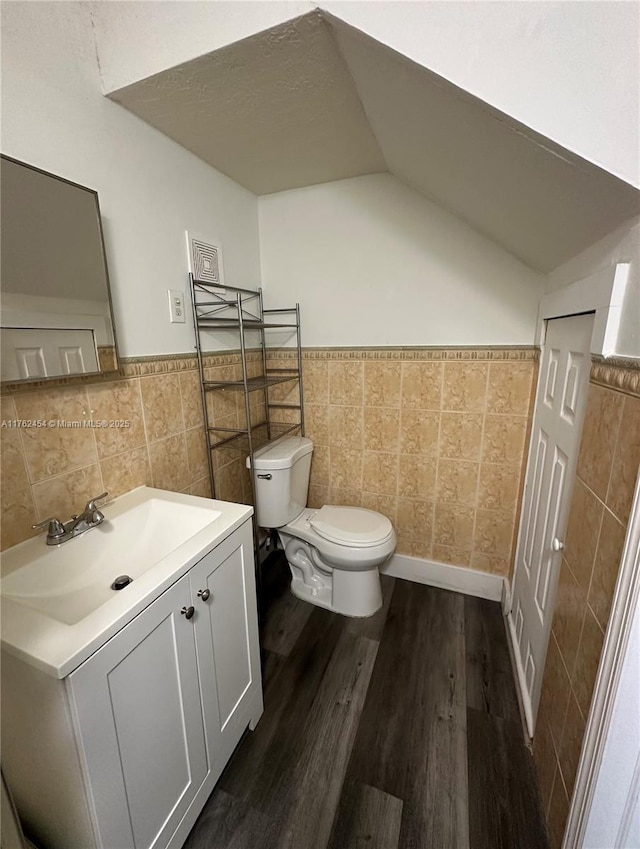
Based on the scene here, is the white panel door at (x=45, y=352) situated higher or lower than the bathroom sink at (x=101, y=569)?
higher

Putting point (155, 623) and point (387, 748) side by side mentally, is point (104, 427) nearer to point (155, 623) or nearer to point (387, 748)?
point (155, 623)

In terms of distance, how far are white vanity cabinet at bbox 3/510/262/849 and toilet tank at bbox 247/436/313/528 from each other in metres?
0.57

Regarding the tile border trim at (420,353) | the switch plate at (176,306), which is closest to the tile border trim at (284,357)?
the tile border trim at (420,353)

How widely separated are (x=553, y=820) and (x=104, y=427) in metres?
1.73

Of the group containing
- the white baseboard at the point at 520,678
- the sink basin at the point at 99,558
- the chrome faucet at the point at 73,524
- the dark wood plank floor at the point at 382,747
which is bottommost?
the dark wood plank floor at the point at 382,747

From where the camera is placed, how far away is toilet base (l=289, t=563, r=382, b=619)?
5.83ft

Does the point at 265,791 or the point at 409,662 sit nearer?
the point at 265,791

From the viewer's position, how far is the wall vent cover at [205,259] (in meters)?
1.51

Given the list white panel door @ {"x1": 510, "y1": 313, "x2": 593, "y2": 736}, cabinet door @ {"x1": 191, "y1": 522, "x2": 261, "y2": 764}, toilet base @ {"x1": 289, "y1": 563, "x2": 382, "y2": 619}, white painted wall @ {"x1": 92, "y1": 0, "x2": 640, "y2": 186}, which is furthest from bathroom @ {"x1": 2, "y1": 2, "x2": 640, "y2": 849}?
cabinet door @ {"x1": 191, "y1": 522, "x2": 261, "y2": 764}

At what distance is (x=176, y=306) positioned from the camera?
145 cm

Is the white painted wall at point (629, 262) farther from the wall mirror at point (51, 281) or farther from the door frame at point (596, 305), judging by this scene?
the wall mirror at point (51, 281)

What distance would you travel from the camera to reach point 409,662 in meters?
1.56

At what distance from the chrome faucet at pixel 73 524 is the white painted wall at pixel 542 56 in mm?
1362

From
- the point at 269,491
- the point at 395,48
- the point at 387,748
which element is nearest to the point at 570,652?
the point at 387,748
